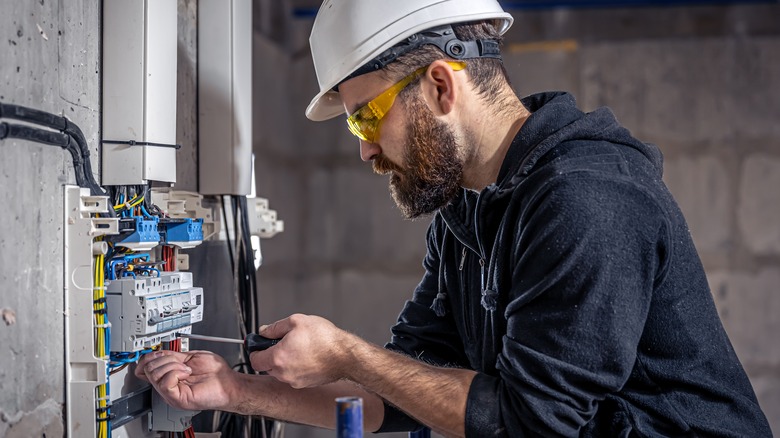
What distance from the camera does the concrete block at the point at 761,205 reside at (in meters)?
2.97

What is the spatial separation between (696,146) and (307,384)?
91.3 inches

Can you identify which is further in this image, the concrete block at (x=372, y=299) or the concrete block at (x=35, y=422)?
the concrete block at (x=372, y=299)

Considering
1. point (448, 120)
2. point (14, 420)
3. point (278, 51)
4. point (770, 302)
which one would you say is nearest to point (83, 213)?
point (14, 420)

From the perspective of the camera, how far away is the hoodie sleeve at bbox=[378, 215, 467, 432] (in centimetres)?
158

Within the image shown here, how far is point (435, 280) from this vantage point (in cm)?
162

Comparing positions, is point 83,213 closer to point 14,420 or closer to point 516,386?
point 14,420

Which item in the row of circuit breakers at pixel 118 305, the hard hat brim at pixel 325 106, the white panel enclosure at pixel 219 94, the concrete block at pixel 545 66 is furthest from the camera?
the concrete block at pixel 545 66

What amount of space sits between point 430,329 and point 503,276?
38cm

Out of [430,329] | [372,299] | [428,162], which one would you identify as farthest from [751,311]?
[428,162]

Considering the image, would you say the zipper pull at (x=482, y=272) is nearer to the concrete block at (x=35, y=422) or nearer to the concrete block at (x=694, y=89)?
the concrete block at (x=35, y=422)

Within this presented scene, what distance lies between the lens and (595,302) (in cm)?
105

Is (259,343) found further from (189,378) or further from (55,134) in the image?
(55,134)

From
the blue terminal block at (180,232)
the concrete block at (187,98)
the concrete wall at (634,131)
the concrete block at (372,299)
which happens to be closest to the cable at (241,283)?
the concrete block at (187,98)

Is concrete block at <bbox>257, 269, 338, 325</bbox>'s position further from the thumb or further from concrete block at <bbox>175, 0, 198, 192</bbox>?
the thumb
